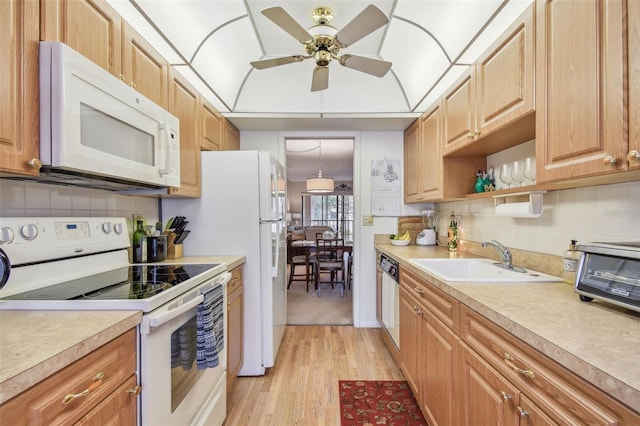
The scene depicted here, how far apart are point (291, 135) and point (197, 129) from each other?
1196mm

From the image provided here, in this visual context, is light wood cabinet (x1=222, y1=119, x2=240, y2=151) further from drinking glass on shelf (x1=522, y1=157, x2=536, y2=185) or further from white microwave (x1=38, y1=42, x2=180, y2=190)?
drinking glass on shelf (x1=522, y1=157, x2=536, y2=185)

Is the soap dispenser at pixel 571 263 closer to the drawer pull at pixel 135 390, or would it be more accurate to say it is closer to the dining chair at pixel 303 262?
the drawer pull at pixel 135 390

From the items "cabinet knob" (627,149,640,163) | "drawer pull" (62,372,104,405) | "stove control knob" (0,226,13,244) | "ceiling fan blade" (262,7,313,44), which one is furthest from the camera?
"ceiling fan blade" (262,7,313,44)

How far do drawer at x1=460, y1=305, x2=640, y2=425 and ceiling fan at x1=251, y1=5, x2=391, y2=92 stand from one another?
1.36 metres

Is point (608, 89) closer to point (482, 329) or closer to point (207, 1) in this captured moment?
point (482, 329)

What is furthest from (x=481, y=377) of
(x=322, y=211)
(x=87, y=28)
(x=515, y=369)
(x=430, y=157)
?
(x=322, y=211)

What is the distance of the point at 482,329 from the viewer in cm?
106

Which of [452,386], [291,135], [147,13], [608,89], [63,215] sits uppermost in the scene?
[147,13]

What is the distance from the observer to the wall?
10.4ft

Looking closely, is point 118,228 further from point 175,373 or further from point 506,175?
point 506,175

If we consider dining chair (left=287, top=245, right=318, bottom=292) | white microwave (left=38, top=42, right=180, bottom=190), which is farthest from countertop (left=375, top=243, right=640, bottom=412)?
dining chair (left=287, top=245, right=318, bottom=292)

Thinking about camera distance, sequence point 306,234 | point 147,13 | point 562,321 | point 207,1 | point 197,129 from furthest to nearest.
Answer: point 306,234 < point 197,129 < point 207,1 < point 147,13 < point 562,321

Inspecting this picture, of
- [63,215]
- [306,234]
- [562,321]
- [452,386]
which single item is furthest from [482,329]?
[306,234]

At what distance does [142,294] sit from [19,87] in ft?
2.54
